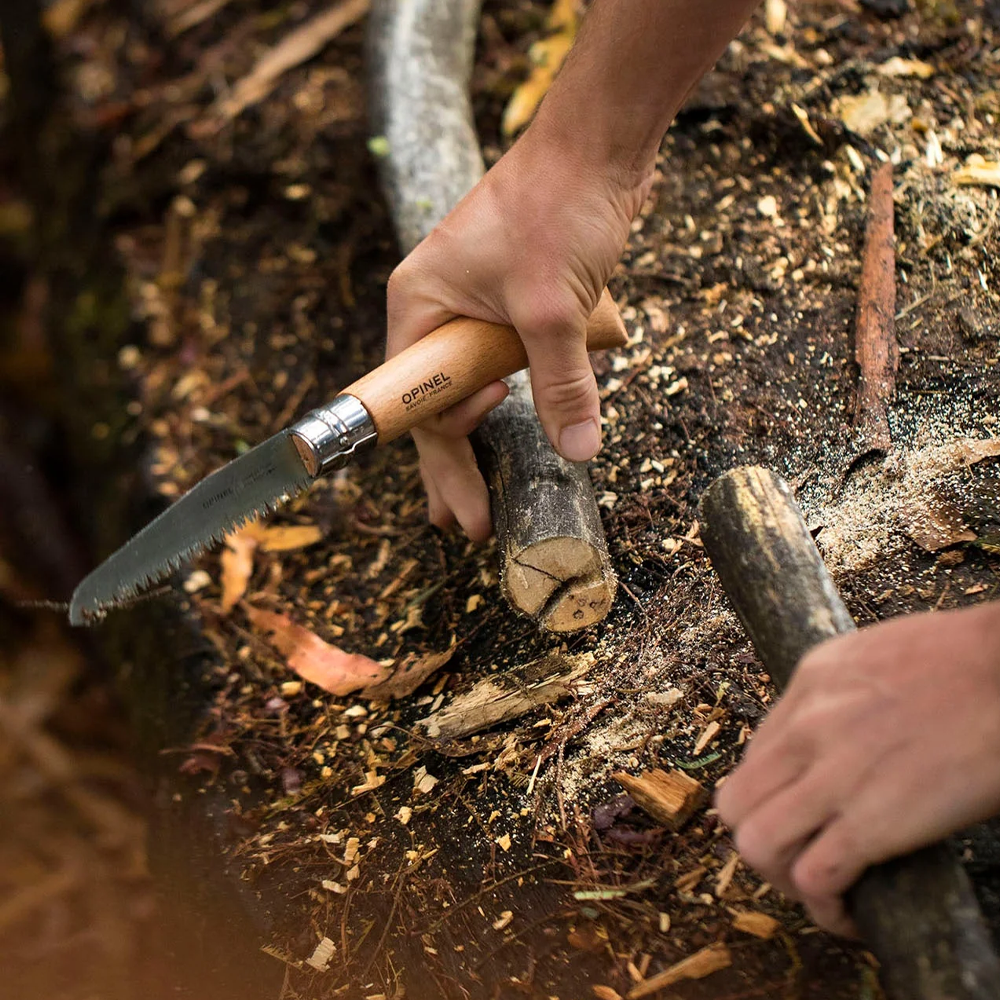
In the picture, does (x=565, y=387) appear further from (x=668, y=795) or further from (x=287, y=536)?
(x=287, y=536)

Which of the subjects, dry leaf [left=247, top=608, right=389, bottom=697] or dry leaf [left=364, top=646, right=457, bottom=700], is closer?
dry leaf [left=364, top=646, right=457, bottom=700]

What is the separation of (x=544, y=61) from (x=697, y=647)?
8.62 ft

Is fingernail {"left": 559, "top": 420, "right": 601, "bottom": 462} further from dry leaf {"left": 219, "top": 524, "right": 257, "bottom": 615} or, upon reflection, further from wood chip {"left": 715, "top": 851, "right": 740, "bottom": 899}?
dry leaf {"left": 219, "top": 524, "right": 257, "bottom": 615}

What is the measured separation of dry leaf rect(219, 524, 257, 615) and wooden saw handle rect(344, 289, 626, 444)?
1.10 m

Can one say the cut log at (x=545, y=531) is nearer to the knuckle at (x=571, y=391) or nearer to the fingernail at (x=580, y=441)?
the fingernail at (x=580, y=441)

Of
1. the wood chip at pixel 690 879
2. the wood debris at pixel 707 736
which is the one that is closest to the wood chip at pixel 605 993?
the wood chip at pixel 690 879

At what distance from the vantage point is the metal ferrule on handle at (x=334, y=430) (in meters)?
1.96

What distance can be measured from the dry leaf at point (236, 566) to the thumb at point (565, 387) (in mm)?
1269

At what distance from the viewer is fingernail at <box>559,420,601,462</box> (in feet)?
6.88

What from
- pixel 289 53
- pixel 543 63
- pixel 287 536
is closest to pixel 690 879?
pixel 287 536

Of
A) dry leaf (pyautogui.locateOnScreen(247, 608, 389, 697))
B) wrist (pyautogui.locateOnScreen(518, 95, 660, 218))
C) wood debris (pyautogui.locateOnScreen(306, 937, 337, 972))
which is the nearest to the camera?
wrist (pyautogui.locateOnScreen(518, 95, 660, 218))

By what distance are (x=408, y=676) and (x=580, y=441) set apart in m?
0.79

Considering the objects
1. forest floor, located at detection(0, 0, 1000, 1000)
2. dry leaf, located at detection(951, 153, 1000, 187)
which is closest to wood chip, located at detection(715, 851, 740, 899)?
forest floor, located at detection(0, 0, 1000, 1000)

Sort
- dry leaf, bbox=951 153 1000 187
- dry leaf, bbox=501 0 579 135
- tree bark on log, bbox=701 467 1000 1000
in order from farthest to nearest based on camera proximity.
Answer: dry leaf, bbox=501 0 579 135
dry leaf, bbox=951 153 1000 187
tree bark on log, bbox=701 467 1000 1000
